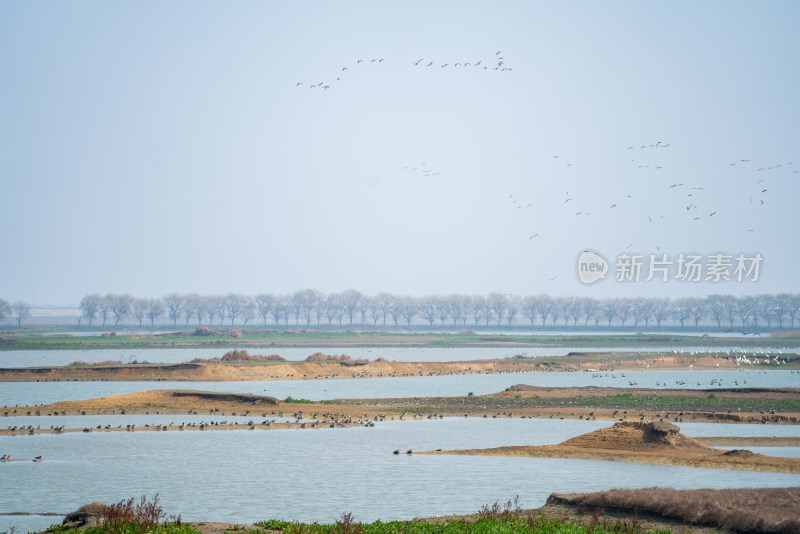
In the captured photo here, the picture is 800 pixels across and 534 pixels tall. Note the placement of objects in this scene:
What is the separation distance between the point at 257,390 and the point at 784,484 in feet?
175

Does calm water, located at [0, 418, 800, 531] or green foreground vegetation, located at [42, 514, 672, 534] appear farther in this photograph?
calm water, located at [0, 418, 800, 531]

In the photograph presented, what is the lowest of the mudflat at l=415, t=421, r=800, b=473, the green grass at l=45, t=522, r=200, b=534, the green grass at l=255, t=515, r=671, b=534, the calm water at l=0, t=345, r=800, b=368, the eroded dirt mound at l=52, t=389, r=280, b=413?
the calm water at l=0, t=345, r=800, b=368

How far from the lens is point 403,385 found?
3189 inches

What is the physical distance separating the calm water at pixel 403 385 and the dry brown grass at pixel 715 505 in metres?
44.7

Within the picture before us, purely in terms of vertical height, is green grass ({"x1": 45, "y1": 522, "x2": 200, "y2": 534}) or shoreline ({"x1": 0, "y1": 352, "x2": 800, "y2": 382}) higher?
green grass ({"x1": 45, "y1": 522, "x2": 200, "y2": 534})

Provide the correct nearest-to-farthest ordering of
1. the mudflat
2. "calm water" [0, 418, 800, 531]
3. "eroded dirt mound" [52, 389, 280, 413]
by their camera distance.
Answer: "calm water" [0, 418, 800, 531]
the mudflat
"eroded dirt mound" [52, 389, 280, 413]

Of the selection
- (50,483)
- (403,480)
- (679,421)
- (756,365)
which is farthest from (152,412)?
(756,365)

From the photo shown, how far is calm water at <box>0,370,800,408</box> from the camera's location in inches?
2680

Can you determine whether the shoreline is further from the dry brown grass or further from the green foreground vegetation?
the dry brown grass

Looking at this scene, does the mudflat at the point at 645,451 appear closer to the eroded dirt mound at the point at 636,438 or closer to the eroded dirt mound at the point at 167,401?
the eroded dirt mound at the point at 636,438

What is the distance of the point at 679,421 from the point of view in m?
49.4

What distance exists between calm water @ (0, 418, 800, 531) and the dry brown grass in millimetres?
3077

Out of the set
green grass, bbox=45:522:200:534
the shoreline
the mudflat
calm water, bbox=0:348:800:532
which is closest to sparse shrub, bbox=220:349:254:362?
the shoreline

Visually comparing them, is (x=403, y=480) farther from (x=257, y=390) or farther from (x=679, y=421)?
(x=257, y=390)
